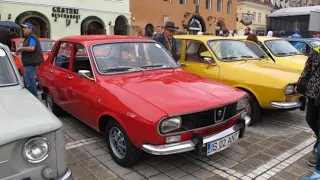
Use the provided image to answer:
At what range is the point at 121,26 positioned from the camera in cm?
2620

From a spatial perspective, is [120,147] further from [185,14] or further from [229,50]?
[185,14]

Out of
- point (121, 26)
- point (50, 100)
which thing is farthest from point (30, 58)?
point (121, 26)

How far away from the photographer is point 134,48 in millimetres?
4781

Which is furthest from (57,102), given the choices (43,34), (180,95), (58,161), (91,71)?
(43,34)

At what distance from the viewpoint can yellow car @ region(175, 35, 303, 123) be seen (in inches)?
207

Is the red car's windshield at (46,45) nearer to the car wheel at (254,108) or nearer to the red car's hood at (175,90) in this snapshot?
the red car's hood at (175,90)

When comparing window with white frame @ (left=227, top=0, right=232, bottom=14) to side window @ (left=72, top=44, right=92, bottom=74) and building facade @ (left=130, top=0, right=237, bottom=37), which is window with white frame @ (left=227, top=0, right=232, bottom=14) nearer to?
building facade @ (left=130, top=0, right=237, bottom=37)

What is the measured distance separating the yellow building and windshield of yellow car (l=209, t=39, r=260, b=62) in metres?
35.6

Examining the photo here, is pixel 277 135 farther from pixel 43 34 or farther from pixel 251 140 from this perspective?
pixel 43 34

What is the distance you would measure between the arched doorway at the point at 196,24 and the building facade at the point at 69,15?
9.19 metres

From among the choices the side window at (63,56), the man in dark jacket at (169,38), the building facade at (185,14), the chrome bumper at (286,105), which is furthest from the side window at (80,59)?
the building facade at (185,14)

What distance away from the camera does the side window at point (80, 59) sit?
4.53 m

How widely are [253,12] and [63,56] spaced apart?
44.4 metres

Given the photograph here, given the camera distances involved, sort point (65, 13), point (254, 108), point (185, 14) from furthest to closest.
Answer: point (185, 14) < point (65, 13) < point (254, 108)
